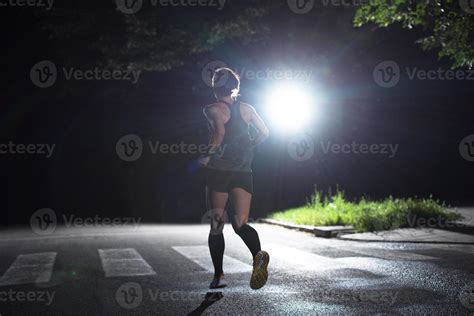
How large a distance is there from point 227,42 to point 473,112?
13387 millimetres

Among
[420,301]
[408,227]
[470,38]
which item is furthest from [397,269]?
[470,38]

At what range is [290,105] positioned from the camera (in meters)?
16.8

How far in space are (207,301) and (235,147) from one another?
60.3 inches

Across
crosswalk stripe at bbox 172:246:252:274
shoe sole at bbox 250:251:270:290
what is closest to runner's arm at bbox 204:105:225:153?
shoe sole at bbox 250:251:270:290

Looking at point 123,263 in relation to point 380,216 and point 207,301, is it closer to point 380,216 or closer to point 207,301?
point 207,301

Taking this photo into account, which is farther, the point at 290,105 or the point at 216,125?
the point at 290,105

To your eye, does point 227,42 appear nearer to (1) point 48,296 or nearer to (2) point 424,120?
(2) point 424,120

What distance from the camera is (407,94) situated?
81.5 feet

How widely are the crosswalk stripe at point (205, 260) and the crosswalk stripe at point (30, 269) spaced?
6.76ft

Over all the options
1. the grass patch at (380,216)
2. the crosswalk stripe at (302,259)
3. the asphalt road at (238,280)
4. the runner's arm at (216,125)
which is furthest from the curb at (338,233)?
the runner's arm at (216,125)

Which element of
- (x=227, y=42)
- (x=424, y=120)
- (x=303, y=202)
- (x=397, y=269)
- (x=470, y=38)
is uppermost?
(x=227, y=42)

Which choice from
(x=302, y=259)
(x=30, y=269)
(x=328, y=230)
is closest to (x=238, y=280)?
(x=302, y=259)

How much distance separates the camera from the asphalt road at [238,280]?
A: 4652 millimetres

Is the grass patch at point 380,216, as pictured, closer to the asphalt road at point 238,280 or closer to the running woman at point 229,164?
the asphalt road at point 238,280
